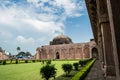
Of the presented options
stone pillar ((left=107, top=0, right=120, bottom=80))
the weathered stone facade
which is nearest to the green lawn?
the weathered stone facade

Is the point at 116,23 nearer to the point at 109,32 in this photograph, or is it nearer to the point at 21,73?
the point at 109,32

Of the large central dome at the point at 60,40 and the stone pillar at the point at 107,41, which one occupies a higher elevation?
the large central dome at the point at 60,40

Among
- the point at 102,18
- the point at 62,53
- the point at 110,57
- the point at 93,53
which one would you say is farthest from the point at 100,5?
the point at 62,53

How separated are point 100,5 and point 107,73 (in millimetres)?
2199

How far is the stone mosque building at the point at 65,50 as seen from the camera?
164 feet

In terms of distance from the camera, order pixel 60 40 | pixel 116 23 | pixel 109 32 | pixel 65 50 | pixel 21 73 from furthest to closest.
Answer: pixel 60 40 → pixel 65 50 → pixel 21 73 → pixel 109 32 → pixel 116 23

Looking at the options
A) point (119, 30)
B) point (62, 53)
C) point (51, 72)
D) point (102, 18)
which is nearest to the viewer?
point (119, 30)

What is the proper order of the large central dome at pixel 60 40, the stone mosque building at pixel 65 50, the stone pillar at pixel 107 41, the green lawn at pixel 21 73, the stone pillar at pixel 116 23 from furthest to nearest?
the large central dome at pixel 60 40
the stone mosque building at pixel 65 50
the green lawn at pixel 21 73
the stone pillar at pixel 107 41
the stone pillar at pixel 116 23

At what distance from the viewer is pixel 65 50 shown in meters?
Answer: 53.1

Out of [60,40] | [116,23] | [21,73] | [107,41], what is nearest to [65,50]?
[60,40]

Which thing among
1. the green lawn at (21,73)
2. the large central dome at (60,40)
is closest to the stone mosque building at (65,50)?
the large central dome at (60,40)

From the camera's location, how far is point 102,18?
6.36 meters

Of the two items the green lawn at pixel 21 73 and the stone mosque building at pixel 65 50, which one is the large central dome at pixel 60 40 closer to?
the stone mosque building at pixel 65 50

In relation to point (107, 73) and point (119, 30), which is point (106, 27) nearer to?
point (107, 73)
